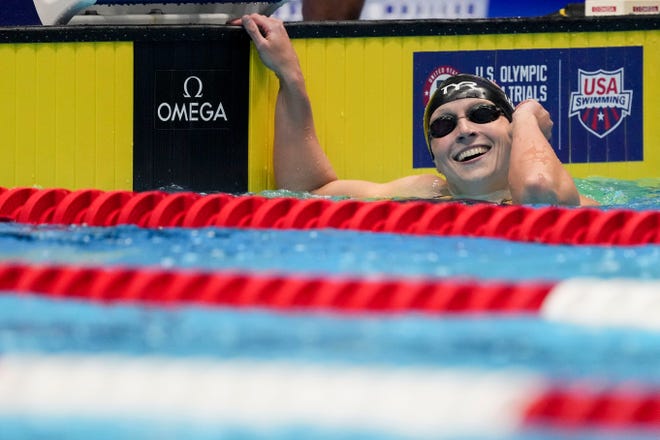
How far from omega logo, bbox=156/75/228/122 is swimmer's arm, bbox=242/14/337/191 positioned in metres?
0.30

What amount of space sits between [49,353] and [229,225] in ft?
5.83

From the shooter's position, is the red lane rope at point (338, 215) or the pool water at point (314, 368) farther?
the red lane rope at point (338, 215)

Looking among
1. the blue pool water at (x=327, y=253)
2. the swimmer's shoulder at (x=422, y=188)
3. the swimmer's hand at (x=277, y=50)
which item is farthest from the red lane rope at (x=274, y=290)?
the swimmer's hand at (x=277, y=50)

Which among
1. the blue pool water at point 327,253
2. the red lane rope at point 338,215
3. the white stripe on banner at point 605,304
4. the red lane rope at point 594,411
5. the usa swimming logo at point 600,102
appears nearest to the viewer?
the red lane rope at point 594,411

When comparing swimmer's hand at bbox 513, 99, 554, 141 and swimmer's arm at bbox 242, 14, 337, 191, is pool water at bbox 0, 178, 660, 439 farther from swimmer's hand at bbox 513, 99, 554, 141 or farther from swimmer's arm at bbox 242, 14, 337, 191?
swimmer's arm at bbox 242, 14, 337, 191

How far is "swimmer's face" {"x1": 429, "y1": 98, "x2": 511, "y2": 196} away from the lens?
4.39 m

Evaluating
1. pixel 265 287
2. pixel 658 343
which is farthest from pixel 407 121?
pixel 658 343

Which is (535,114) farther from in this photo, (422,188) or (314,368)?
(314,368)

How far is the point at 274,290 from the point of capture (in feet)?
8.64

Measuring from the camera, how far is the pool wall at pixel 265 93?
17.4ft

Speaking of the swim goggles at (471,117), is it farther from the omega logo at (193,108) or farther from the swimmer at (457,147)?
the omega logo at (193,108)

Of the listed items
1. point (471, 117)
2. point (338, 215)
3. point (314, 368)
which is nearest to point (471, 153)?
point (471, 117)

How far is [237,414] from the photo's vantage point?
5.96 feet

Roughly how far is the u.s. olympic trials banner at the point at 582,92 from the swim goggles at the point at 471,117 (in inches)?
34.4
